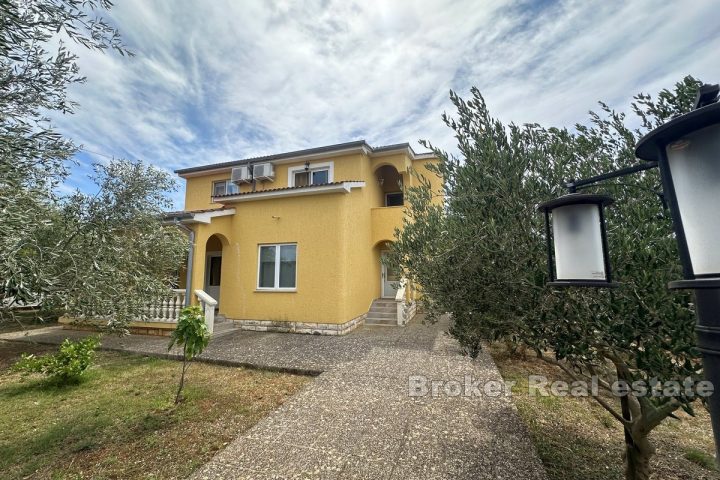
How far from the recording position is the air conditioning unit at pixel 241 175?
1597cm

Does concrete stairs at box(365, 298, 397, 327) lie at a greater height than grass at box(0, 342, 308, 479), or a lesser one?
greater

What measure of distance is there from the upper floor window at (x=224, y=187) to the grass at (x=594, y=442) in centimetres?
1629

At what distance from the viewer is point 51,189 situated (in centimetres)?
387

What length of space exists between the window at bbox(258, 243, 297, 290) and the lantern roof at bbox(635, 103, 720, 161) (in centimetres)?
1132

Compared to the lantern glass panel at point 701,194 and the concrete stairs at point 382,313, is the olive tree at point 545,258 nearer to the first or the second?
the lantern glass panel at point 701,194

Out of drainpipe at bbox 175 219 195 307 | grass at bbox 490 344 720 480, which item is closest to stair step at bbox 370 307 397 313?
grass at bbox 490 344 720 480

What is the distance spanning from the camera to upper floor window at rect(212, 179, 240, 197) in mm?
17172

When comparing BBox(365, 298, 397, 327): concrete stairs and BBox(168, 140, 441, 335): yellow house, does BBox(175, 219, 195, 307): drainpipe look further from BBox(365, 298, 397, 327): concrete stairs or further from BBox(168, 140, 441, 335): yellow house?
BBox(365, 298, 397, 327): concrete stairs

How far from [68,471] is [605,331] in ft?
20.9

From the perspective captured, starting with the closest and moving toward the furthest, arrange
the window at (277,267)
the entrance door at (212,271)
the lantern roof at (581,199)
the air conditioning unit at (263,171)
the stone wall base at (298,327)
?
1. the lantern roof at (581,199)
2. the stone wall base at (298,327)
3. the window at (277,267)
4. the entrance door at (212,271)
5. the air conditioning unit at (263,171)

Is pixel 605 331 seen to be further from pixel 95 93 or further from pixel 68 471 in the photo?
pixel 95 93

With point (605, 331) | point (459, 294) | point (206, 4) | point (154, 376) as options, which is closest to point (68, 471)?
point (154, 376)

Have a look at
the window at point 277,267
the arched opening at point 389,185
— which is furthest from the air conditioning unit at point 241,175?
the arched opening at point 389,185

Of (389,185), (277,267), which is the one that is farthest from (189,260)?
(389,185)
